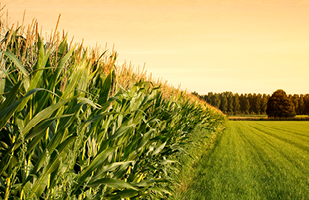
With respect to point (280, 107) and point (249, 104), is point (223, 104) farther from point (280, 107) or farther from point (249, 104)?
point (280, 107)

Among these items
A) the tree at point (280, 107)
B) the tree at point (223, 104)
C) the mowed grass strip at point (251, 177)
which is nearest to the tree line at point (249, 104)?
the tree at point (223, 104)

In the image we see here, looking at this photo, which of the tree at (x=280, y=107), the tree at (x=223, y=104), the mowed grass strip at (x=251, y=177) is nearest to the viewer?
the mowed grass strip at (x=251, y=177)

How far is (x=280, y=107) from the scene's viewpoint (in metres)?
80.0

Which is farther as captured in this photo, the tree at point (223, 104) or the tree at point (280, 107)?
the tree at point (223, 104)

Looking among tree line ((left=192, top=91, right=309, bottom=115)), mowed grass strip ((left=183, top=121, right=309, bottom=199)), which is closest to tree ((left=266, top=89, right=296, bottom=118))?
tree line ((left=192, top=91, right=309, bottom=115))

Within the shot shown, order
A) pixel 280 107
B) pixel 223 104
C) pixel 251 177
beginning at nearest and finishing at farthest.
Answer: pixel 251 177 → pixel 280 107 → pixel 223 104

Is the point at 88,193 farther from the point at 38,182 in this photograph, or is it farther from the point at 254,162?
the point at 254,162

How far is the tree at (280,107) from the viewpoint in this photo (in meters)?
79.6

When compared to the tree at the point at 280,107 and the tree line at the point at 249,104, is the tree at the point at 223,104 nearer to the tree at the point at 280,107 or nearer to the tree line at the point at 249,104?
the tree line at the point at 249,104

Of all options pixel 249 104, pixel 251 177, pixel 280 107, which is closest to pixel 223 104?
pixel 249 104

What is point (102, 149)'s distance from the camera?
199cm

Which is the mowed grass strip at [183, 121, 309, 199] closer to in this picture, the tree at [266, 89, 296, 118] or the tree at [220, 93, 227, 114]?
the tree at [266, 89, 296, 118]

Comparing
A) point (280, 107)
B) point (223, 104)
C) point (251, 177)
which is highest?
point (223, 104)

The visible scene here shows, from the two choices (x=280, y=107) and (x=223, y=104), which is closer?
(x=280, y=107)
